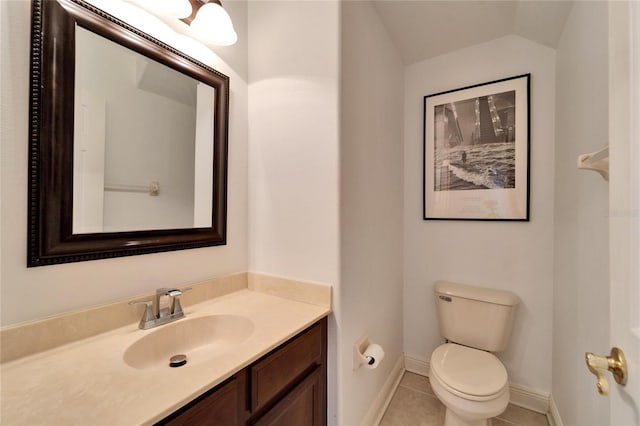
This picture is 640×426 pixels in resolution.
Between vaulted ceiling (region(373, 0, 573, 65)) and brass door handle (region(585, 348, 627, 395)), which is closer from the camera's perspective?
brass door handle (region(585, 348, 627, 395))

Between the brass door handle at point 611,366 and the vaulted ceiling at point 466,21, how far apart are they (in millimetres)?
1622

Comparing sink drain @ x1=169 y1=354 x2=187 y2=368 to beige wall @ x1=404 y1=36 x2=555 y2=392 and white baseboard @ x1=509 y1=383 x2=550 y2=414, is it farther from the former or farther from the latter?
white baseboard @ x1=509 y1=383 x2=550 y2=414

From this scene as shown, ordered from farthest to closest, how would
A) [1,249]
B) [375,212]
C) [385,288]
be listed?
[385,288] → [375,212] → [1,249]

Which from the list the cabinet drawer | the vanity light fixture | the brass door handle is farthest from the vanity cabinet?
the vanity light fixture

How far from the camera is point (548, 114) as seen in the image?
1562mm

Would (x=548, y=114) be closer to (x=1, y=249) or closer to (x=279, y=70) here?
(x=279, y=70)

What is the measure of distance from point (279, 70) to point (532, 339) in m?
2.25

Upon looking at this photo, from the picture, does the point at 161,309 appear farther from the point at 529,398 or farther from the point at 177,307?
the point at 529,398

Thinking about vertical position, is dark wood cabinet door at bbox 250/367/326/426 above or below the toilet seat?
above

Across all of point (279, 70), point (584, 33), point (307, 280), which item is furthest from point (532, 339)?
point (279, 70)

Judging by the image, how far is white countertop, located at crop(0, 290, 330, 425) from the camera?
1.77 feet

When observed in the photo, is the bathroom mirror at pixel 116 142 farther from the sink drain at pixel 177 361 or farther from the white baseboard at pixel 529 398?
the white baseboard at pixel 529 398

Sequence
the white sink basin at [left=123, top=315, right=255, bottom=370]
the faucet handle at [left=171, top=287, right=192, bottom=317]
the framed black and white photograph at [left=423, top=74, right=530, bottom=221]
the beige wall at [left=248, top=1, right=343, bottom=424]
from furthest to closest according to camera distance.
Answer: the framed black and white photograph at [left=423, top=74, right=530, bottom=221] < the beige wall at [left=248, top=1, right=343, bottom=424] < the faucet handle at [left=171, top=287, right=192, bottom=317] < the white sink basin at [left=123, top=315, right=255, bottom=370]

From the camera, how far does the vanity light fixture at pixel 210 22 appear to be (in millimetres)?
1068
